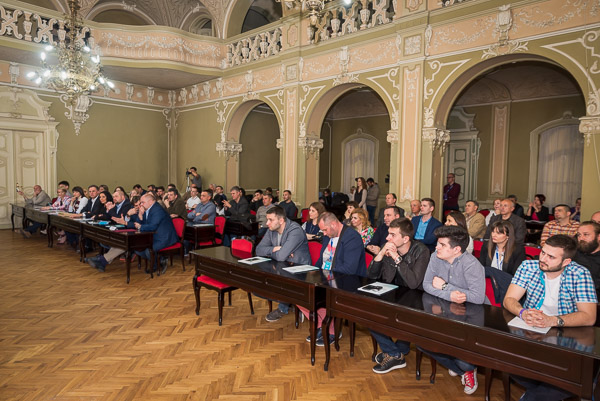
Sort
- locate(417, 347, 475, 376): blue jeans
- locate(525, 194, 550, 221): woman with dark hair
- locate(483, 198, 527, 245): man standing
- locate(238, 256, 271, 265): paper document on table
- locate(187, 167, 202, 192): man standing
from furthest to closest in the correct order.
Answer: locate(187, 167, 202, 192): man standing < locate(525, 194, 550, 221): woman with dark hair < locate(483, 198, 527, 245): man standing < locate(238, 256, 271, 265): paper document on table < locate(417, 347, 475, 376): blue jeans

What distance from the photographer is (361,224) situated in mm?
5582

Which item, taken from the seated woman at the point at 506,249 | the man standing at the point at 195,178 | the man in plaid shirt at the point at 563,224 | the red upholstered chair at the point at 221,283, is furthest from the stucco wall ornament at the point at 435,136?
the man standing at the point at 195,178

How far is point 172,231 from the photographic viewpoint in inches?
271

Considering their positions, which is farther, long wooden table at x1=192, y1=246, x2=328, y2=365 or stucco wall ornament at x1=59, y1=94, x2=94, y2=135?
stucco wall ornament at x1=59, y1=94, x2=94, y2=135

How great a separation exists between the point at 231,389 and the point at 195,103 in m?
11.4

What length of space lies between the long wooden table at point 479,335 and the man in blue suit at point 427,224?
2889 millimetres

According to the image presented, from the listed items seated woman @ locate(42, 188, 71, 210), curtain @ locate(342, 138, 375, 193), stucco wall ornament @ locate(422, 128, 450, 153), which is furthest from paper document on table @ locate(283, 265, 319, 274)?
curtain @ locate(342, 138, 375, 193)

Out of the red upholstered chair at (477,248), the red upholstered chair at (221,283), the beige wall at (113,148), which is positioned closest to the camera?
the red upholstered chair at (221,283)

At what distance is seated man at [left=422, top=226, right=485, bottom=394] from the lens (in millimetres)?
3049

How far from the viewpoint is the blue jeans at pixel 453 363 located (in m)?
3.23

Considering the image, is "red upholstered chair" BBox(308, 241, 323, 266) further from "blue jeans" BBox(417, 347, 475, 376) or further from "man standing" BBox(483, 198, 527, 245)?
"man standing" BBox(483, 198, 527, 245)

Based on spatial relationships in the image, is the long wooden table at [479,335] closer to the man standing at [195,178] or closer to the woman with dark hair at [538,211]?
the woman with dark hair at [538,211]

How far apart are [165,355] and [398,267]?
2500mm

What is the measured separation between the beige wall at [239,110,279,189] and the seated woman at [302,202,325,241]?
695 cm
